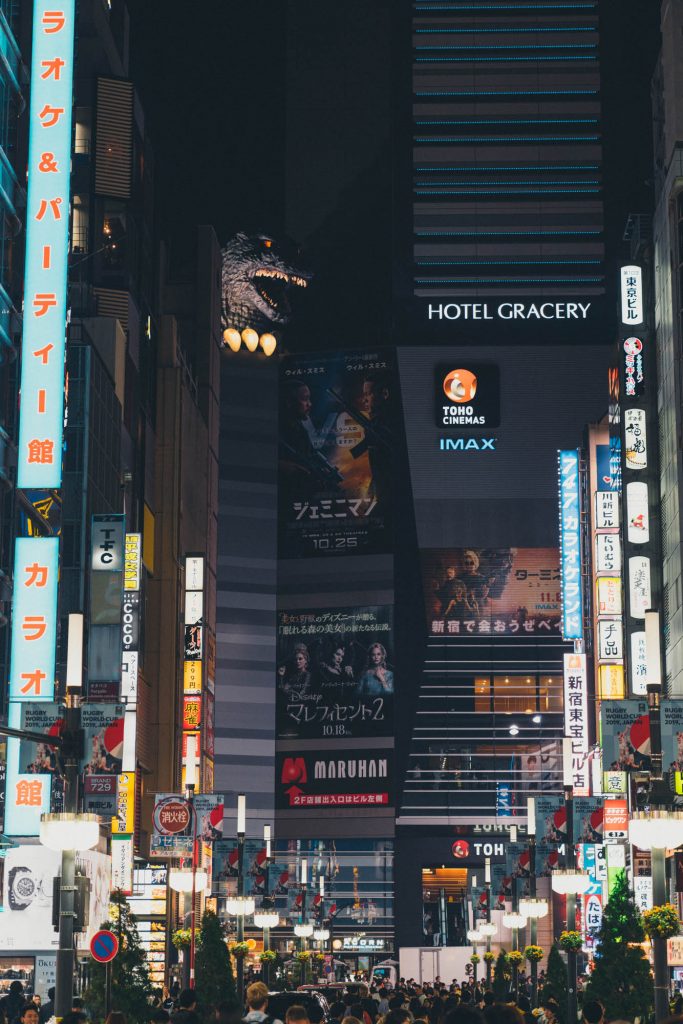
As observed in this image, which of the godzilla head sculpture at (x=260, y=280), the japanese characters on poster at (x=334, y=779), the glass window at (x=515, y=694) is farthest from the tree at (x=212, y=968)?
the godzilla head sculpture at (x=260, y=280)

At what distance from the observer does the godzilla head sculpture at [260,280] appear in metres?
116

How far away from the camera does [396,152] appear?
120 m

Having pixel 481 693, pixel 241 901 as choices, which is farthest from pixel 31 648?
pixel 481 693

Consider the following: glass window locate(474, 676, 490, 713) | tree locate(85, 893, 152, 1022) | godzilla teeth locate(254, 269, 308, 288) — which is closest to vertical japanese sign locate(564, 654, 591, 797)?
tree locate(85, 893, 152, 1022)

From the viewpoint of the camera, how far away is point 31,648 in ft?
135

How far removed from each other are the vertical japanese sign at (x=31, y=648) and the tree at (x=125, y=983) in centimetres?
1443

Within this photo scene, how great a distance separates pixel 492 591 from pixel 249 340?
933 inches

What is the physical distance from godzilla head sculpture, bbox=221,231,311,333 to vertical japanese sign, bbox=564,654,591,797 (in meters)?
54.7

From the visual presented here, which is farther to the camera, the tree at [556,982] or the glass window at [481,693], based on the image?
the glass window at [481,693]

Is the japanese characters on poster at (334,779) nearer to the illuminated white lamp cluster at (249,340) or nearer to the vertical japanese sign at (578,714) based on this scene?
the illuminated white lamp cluster at (249,340)

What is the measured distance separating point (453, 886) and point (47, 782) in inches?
2899

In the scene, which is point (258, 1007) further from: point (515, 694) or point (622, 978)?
point (515, 694)

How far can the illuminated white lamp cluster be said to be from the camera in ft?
379

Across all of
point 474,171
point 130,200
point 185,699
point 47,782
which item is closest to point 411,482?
point 474,171
